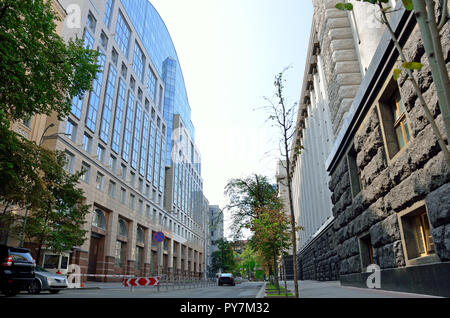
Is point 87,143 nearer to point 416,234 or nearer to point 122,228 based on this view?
point 122,228

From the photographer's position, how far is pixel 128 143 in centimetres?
4597

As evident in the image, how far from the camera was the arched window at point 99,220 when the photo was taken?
3612cm

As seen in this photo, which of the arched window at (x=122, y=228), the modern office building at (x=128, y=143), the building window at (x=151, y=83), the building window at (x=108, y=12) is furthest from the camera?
the building window at (x=151, y=83)

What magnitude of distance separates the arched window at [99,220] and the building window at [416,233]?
34679mm

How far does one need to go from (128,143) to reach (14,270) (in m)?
35.9

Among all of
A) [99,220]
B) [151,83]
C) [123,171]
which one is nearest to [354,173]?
[99,220]

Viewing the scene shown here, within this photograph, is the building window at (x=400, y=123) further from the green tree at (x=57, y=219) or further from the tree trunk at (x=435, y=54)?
the green tree at (x=57, y=219)

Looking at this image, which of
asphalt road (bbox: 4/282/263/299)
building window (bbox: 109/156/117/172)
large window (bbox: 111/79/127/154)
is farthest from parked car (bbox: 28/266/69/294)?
large window (bbox: 111/79/127/154)

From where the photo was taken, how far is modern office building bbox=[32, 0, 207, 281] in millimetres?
34750

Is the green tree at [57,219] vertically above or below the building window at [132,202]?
below

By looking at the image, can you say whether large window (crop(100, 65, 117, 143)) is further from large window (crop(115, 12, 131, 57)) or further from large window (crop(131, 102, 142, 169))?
large window (crop(131, 102, 142, 169))

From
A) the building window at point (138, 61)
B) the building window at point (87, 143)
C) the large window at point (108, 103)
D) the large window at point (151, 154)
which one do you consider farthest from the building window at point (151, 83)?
the building window at point (87, 143)

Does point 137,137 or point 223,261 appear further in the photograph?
point 223,261
